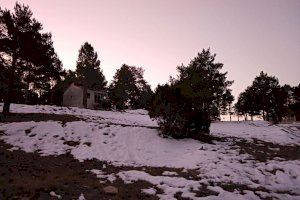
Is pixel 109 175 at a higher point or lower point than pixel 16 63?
lower

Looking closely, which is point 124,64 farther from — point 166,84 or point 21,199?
point 21,199

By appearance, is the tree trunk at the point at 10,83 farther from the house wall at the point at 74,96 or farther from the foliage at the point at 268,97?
the foliage at the point at 268,97

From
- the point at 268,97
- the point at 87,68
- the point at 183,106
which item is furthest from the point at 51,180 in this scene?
the point at 268,97

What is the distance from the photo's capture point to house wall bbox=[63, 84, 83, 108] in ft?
207

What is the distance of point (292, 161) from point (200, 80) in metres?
10.4

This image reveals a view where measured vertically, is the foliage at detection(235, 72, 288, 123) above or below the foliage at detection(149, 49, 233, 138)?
above

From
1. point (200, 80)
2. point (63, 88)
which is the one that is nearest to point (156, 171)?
point (200, 80)

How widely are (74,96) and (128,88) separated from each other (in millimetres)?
20178

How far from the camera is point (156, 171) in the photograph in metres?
15.5

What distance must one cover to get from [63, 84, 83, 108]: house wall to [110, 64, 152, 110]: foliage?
1515 centimetres

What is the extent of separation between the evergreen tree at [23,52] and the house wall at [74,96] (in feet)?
103

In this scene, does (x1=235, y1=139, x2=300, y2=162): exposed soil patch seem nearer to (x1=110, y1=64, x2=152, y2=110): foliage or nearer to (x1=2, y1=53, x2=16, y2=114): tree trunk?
(x1=2, y1=53, x2=16, y2=114): tree trunk

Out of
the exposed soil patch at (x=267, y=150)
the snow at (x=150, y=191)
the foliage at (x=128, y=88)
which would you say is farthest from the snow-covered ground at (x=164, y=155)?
the foliage at (x=128, y=88)

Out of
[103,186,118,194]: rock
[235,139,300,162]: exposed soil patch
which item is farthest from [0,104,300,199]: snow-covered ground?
[103,186,118,194]: rock
